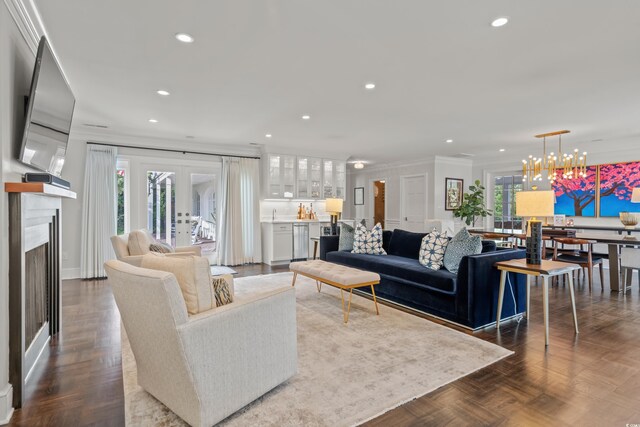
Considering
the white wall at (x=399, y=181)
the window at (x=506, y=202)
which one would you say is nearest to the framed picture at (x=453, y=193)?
the white wall at (x=399, y=181)

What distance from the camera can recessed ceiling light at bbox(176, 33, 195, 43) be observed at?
266 cm

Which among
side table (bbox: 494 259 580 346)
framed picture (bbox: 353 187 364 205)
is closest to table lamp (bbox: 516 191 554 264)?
side table (bbox: 494 259 580 346)

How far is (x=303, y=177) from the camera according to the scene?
7.86m

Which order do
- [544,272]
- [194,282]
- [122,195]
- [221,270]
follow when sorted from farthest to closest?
[221,270] < [122,195] < [544,272] < [194,282]

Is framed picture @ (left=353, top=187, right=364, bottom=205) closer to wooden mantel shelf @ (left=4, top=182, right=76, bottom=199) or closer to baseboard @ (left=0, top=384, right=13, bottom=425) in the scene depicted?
wooden mantel shelf @ (left=4, top=182, right=76, bottom=199)

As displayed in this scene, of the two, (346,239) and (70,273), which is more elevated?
(346,239)

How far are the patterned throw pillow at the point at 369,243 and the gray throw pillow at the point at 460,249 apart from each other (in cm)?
141

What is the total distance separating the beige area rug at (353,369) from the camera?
196 centimetres

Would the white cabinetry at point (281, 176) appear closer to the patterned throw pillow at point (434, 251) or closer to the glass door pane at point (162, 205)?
the glass door pane at point (162, 205)

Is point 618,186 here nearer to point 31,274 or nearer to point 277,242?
point 277,242

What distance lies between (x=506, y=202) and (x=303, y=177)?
5197 mm

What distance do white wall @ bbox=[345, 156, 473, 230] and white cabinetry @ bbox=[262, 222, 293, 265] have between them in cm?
359

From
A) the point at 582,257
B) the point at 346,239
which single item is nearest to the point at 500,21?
the point at 346,239

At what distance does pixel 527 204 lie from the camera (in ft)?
11.1
